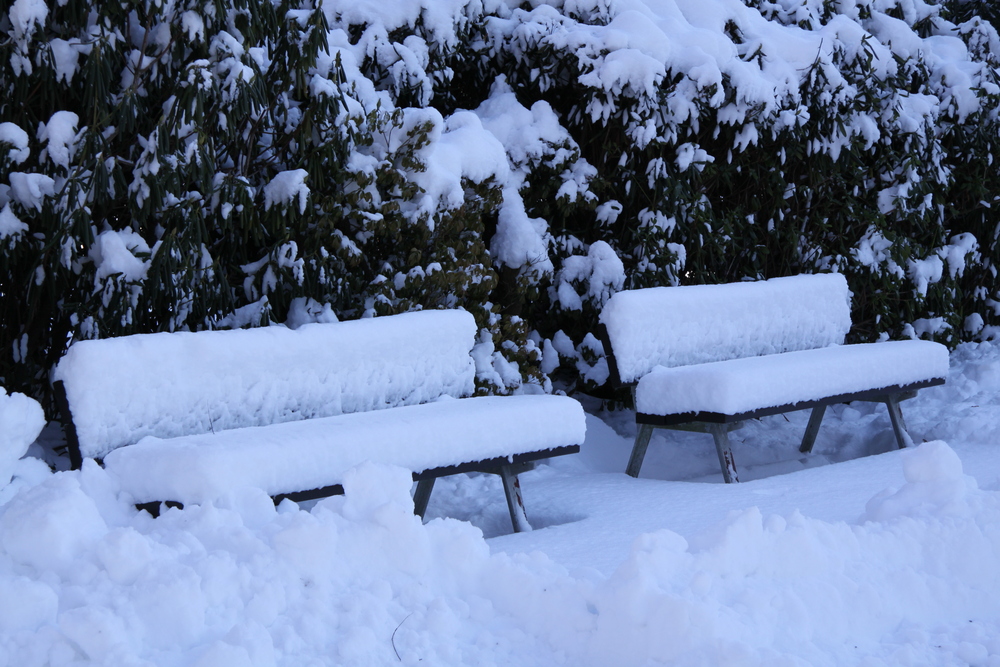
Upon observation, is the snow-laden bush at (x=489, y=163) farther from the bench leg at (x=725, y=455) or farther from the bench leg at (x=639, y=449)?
the bench leg at (x=725, y=455)

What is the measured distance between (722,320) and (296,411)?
2316mm

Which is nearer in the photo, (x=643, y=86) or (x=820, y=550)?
(x=820, y=550)

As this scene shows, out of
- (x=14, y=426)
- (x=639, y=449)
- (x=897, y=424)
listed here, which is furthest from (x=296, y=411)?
(x=897, y=424)

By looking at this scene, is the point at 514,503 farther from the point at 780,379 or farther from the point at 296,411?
the point at 780,379

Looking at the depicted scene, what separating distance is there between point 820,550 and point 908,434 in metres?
2.84

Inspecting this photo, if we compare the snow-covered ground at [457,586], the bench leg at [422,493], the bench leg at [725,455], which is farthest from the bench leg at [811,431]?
the bench leg at [422,493]

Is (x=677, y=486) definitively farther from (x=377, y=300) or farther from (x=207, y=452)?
(x=207, y=452)

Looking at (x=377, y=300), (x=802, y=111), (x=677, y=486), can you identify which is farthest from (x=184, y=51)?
(x=802, y=111)

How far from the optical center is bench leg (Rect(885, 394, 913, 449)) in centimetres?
524

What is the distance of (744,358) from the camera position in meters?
5.19

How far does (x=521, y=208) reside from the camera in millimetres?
5301

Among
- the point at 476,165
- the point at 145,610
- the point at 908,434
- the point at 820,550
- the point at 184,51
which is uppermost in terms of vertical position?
the point at 184,51

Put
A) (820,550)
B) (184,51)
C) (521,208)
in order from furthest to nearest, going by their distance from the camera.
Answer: (521,208), (184,51), (820,550)

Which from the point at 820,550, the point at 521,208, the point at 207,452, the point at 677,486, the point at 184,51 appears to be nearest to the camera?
the point at 820,550
